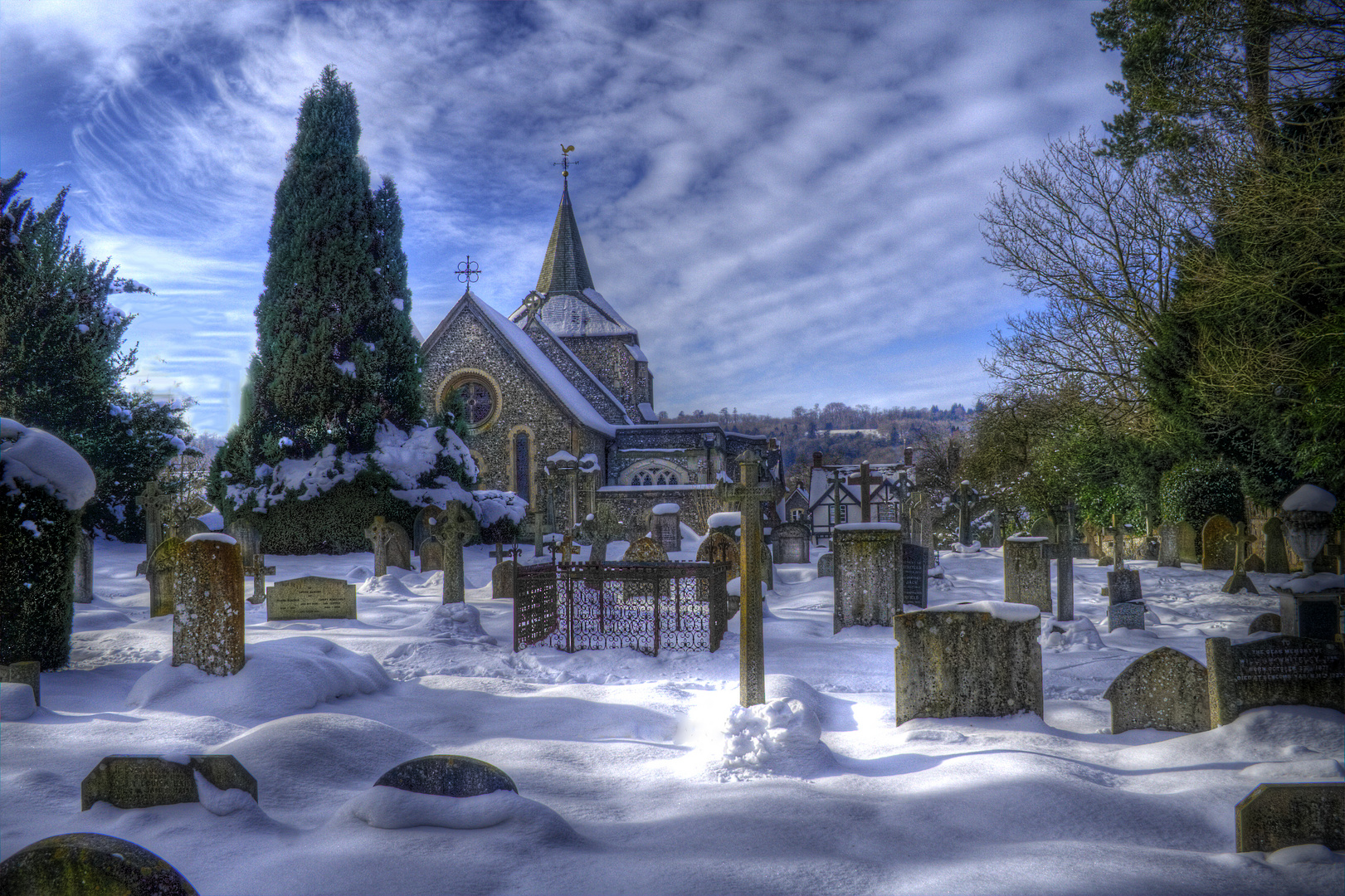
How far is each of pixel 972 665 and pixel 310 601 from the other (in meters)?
7.99

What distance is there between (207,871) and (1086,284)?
14630 mm

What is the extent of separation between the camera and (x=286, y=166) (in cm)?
1919

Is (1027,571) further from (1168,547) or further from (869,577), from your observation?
(1168,547)

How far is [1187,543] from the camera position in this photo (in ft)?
52.0

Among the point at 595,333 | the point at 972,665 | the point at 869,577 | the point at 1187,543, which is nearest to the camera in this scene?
the point at 972,665

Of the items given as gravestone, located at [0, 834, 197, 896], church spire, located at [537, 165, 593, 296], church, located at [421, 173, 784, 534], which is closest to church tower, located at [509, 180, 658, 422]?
church spire, located at [537, 165, 593, 296]

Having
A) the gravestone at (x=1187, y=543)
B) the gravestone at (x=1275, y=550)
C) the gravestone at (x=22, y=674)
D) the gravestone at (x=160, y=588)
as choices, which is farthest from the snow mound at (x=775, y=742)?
the gravestone at (x=1187, y=543)

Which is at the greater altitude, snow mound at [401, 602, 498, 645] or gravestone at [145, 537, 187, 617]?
gravestone at [145, 537, 187, 617]

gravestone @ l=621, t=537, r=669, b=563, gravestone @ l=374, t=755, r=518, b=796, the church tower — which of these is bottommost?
gravestone @ l=374, t=755, r=518, b=796

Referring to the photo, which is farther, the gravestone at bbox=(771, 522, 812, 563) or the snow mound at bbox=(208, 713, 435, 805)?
the gravestone at bbox=(771, 522, 812, 563)

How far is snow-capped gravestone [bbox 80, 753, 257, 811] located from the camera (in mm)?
3180

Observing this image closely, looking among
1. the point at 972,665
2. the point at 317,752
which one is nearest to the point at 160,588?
the point at 317,752

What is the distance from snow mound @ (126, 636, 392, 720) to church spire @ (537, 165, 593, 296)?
103 ft

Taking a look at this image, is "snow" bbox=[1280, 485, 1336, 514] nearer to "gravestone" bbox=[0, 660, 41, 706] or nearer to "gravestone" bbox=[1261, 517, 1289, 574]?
"gravestone" bbox=[1261, 517, 1289, 574]
